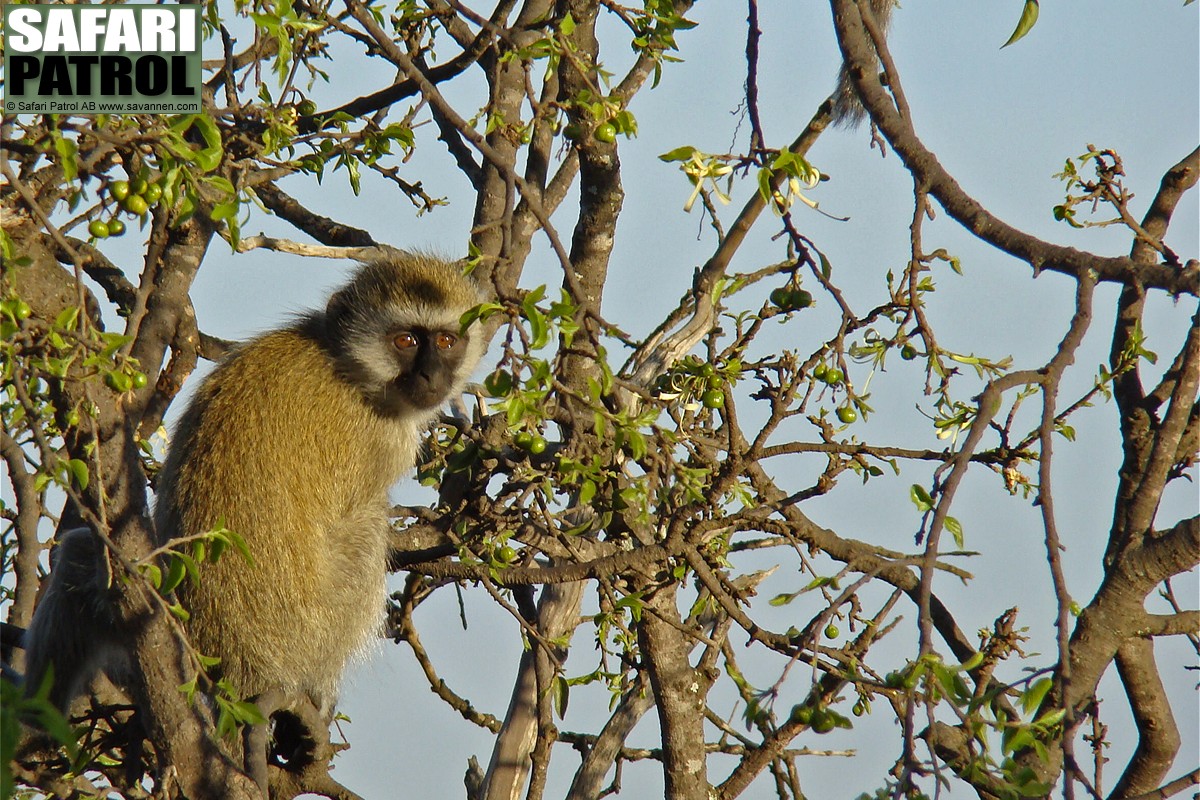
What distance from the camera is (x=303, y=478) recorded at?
4.45 meters

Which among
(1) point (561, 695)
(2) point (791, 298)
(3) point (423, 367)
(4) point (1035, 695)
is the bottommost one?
(4) point (1035, 695)

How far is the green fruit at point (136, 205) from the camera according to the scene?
8.75ft

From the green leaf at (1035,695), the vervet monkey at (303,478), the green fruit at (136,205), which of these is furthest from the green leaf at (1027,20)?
the vervet monkey at (303,478)

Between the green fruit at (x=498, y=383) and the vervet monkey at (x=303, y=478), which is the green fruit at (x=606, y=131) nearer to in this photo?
the green fruit at (x=498, y=383)

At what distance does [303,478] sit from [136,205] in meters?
1.94

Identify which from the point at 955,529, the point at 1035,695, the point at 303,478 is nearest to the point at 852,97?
the point at 955,529

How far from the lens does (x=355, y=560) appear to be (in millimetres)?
4527

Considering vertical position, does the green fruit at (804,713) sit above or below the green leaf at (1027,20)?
below

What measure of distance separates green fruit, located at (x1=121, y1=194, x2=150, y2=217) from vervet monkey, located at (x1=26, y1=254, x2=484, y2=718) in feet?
4.63

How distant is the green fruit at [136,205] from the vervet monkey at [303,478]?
141cm

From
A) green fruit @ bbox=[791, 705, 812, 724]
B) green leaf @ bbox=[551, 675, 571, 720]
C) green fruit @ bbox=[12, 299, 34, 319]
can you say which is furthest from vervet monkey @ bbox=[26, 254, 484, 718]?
green fruit @ bbox=[791, 705, 812, 724]

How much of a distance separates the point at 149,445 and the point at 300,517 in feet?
2.58

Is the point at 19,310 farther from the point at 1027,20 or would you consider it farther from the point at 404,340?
the point at 404,340

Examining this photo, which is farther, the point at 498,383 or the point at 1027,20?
the point at 498,383
